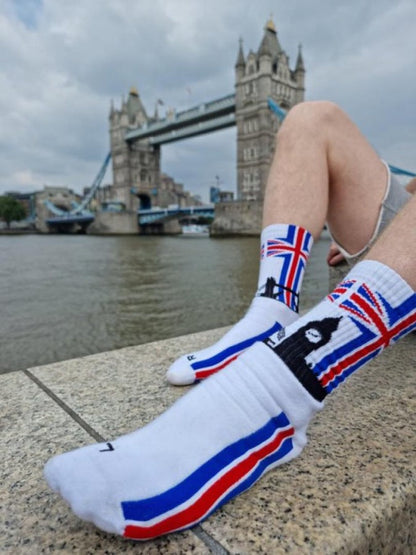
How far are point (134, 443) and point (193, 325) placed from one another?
1894mm

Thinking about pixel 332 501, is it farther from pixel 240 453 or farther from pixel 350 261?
pixel 350 261

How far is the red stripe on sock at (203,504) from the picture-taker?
32cm

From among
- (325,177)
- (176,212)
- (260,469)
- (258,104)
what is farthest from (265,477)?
(258,104)

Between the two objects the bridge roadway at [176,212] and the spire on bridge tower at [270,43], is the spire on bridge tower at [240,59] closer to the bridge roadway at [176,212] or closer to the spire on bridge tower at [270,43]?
the spire on bridge tower at [270,43]

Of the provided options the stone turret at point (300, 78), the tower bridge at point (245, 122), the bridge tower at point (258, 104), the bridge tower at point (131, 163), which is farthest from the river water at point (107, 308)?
the bridge tower at point (131, 163)

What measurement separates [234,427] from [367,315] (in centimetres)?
19

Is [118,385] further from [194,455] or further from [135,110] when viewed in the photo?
[135,110]

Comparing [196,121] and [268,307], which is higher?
[196,121]

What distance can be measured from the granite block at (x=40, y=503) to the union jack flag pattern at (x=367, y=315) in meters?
0.22

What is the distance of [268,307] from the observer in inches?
Result: 24.2

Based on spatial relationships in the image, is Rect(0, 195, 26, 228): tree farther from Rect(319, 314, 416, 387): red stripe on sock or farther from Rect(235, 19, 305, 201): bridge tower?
Rect(319, 314, 416, 387): red stripe on sock

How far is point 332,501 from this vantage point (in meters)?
0.36

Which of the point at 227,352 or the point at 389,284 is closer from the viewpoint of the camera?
the point at 389,284

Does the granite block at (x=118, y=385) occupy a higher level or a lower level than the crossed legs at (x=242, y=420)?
lower
